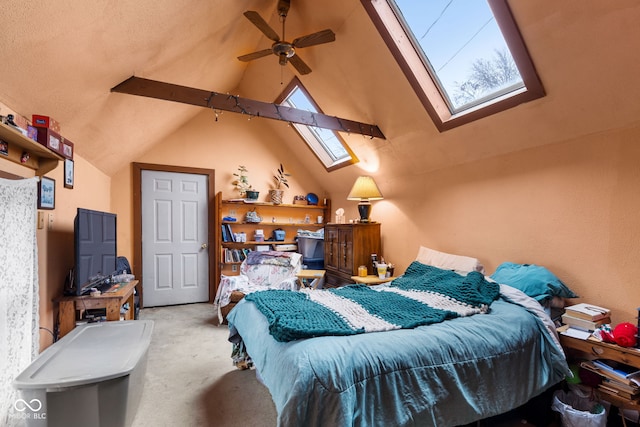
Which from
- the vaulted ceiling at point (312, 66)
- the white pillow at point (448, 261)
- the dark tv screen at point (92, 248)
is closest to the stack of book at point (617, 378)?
the white pillow at point (448, 261)

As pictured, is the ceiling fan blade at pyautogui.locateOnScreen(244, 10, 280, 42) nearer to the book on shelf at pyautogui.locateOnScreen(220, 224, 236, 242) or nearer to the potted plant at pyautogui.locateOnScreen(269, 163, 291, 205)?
the potted plant at pyautogui.locateOnScreen(269, 163, 291, 205)

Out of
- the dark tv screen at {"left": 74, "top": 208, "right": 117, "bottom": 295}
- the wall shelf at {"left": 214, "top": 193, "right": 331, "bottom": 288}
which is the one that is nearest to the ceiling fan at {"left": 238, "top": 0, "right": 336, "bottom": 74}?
the dark tv screen at {"left": 74, "top": 208, "right": 117, "bottom": 295}

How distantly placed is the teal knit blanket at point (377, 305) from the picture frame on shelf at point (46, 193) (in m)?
1.61

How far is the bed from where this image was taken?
131 centimetres

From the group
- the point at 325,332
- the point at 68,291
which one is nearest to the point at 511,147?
the point at 325,332

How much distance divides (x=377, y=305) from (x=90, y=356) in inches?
72.9

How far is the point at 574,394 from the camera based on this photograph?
192 centimetres

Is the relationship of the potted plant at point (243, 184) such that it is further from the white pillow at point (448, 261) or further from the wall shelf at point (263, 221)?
the white pillow at point (448, 261)

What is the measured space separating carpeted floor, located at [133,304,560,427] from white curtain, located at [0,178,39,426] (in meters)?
0.76

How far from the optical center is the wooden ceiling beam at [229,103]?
2.38m

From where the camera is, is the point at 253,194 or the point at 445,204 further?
the point at 253,194

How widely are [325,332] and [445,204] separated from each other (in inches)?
90.6

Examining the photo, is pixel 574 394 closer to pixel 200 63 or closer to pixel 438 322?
pixel 438 322

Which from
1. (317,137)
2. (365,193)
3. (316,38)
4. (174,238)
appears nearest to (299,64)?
(316,38)
